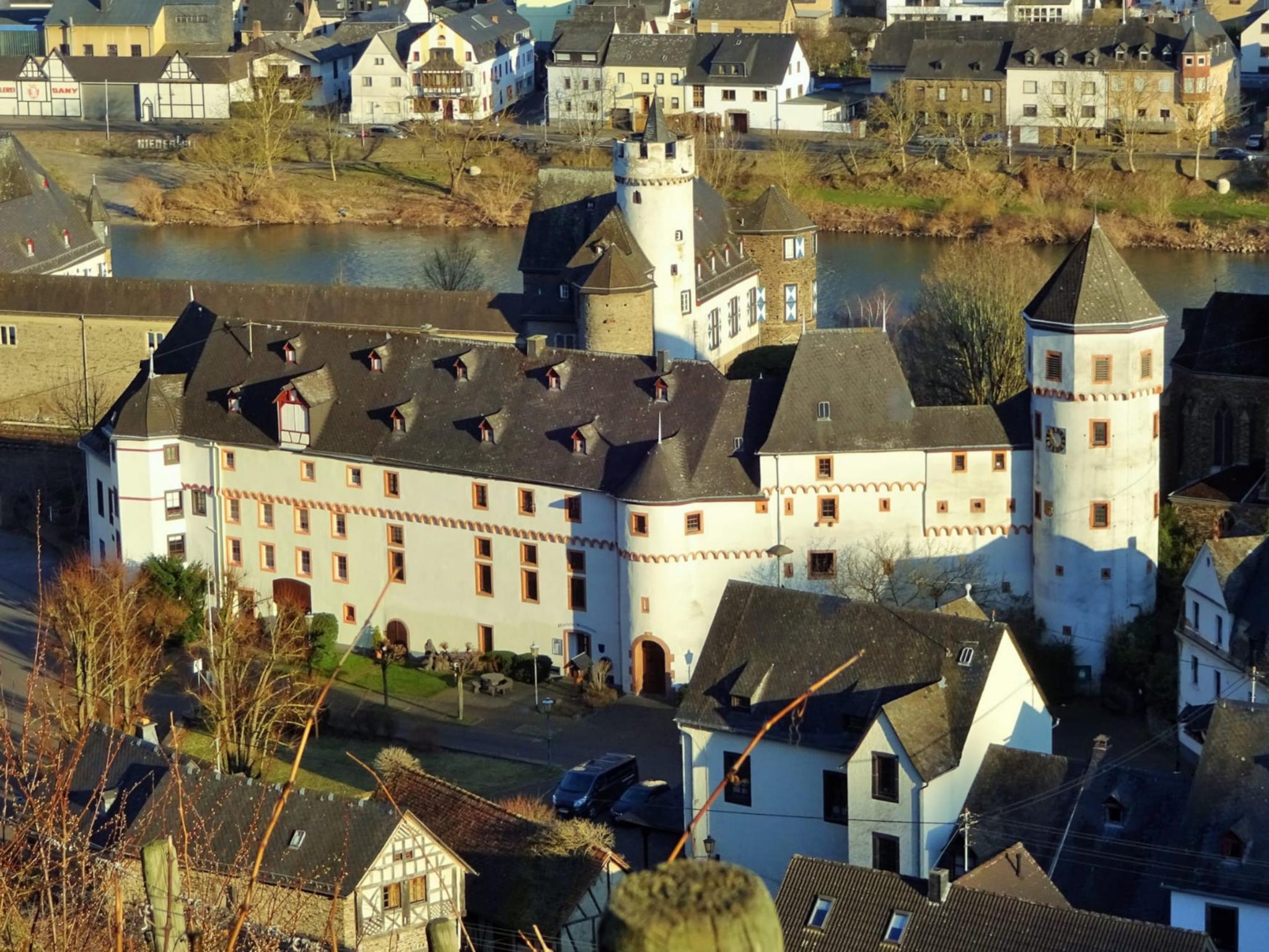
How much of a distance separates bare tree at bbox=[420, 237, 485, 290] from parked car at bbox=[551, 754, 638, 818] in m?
37.4

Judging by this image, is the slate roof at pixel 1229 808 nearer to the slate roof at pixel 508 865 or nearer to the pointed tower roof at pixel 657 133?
the slate roof at pixel 508 865

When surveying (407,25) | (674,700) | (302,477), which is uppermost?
(407,25)

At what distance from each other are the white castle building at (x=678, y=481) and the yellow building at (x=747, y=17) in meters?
73.3

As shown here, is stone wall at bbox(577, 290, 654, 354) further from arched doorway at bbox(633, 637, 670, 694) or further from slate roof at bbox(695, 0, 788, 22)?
slate roof at bbox(695, 0, 788, 22)

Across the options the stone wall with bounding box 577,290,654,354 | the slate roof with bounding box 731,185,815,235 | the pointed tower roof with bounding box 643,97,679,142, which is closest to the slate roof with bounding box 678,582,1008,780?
the stone wall with bounding box 577,290,654,354

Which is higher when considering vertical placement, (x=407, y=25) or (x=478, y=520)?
(x=407, y=25)

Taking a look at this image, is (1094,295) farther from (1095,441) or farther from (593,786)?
(593,786)

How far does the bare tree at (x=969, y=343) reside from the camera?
6619 cm

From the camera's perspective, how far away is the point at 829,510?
54062 mm

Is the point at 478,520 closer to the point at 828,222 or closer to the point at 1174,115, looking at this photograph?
the point at 828,222

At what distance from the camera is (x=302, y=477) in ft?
191

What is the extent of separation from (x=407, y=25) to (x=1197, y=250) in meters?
44.4

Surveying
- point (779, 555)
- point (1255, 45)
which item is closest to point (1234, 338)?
point (779, 555)

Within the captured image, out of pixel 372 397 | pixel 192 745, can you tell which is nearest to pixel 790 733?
pixel 192 745
